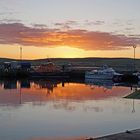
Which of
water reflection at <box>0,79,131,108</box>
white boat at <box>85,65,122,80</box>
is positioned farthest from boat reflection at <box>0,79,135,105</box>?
white boat at <box>85,65,122,80</box>

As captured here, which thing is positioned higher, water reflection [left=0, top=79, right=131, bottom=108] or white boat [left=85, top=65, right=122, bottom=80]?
white boat [left=85, top=65, right=122, bottom=80]

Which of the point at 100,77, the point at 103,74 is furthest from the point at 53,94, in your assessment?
the point at 100,77

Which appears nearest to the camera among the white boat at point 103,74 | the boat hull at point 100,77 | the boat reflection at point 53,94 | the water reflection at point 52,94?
the boat reflection at point 53,94

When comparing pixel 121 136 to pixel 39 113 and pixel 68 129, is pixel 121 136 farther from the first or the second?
pixel 39 113

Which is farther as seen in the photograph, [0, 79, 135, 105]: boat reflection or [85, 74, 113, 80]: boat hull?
[85, 74, 113, 80]: boat hull

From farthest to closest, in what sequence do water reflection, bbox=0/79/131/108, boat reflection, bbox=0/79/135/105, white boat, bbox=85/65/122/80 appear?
white boat, bbox=85/65/122/80 → water reflection, bbox=0/79/131/108 → boat reflection, bbox=0/79/135/105

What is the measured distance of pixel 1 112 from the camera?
3225 cm

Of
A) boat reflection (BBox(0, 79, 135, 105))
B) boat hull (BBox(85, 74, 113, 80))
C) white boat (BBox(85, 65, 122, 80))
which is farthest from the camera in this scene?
white boat (BBox(85, 65, 122, 80))

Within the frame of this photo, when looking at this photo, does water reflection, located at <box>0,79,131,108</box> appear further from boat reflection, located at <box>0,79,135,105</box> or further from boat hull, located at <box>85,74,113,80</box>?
boat hull, located at <box>85,74,113,80</box>

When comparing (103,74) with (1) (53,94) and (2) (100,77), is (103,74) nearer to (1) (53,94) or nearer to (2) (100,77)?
(2) (100,77)

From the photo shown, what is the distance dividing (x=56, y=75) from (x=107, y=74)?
18.4m

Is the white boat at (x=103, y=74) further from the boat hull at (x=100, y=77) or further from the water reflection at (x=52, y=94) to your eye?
the water reflection at (x=52, y=94)

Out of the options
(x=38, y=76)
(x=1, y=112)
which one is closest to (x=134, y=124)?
(x=1, y=112)

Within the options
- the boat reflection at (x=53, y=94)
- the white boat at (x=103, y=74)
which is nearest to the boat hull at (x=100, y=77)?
the white boat at (x=103, y=74)
